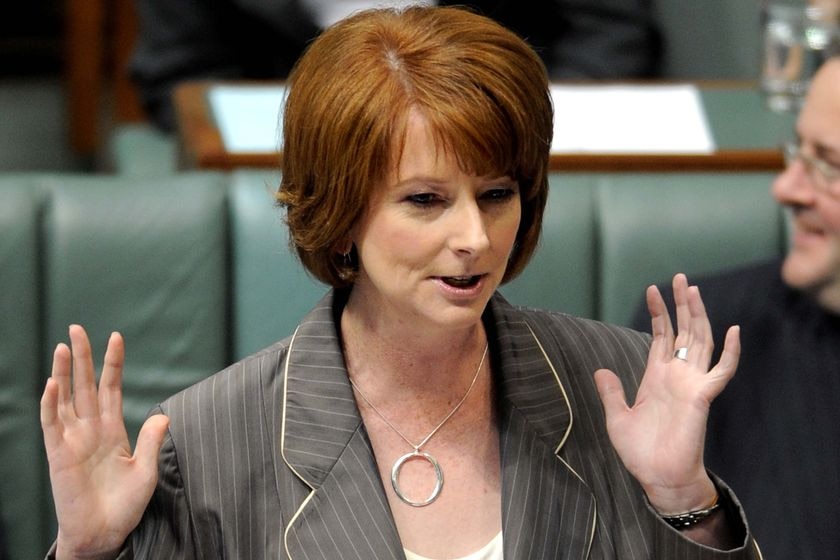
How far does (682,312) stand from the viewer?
1.54 meters

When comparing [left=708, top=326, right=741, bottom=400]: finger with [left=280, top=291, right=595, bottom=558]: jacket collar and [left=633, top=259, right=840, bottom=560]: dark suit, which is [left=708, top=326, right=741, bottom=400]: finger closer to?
[left=280, top=291, right=595, bottom=558]: jacket collar

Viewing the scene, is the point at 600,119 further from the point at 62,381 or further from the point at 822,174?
the point at 62,381

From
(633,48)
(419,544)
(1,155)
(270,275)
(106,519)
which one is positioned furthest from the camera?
(1,155)

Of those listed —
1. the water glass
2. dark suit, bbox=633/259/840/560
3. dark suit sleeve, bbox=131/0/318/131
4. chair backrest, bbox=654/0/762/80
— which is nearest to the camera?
dark suit, bbox=633/259/840/560

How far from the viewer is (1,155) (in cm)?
462

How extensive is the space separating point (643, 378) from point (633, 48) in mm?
1746

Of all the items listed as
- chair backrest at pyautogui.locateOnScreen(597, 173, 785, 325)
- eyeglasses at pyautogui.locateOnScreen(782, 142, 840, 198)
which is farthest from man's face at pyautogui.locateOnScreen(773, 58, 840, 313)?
chair backrest at pyautogui.locateOnScreen(597, 173, 785, 325)

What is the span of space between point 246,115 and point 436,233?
1146 mm

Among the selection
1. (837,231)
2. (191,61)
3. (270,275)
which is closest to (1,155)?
(191,61)

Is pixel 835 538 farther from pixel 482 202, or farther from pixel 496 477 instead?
pixel 482 202

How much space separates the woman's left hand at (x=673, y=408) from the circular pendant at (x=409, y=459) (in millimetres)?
183

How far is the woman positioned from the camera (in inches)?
55.6

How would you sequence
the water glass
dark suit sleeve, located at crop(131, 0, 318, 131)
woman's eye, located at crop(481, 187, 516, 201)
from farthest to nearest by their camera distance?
dark suit sleeve, located at crop(131, 0, 318, 131), the water glass, woman's eye, located at crop(481, 187, 516, 201)

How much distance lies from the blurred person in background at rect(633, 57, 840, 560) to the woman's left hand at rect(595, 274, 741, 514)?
0.48 meters
